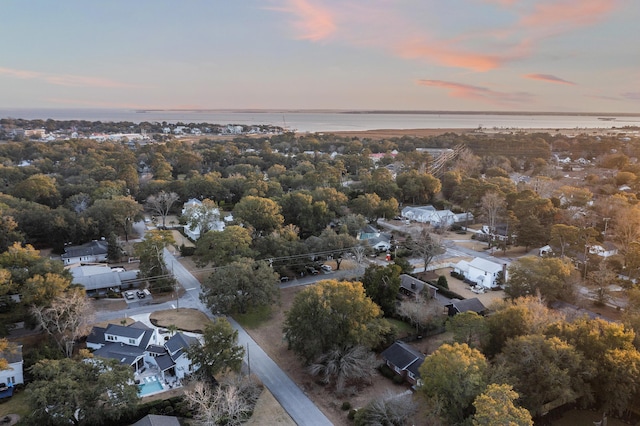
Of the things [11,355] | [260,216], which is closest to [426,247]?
[260,216]

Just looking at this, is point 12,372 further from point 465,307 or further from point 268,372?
point 465,307

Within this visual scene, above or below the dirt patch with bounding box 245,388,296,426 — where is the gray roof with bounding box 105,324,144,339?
above

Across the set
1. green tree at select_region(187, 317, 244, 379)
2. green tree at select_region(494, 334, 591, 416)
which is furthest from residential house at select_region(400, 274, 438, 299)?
green tree at select_region(187, 317, 244, 379)

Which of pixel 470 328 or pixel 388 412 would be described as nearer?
pixel 388 412

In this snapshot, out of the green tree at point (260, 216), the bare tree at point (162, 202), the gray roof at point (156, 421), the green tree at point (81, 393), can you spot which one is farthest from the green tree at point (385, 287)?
the bare tree at point (162, 202)

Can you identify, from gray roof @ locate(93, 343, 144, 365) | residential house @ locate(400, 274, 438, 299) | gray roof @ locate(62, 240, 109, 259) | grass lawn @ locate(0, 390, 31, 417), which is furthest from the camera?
gray roof @ locate(62, 240, 109, 259)

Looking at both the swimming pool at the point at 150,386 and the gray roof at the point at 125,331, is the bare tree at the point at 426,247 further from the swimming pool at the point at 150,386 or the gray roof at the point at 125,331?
the gray roof at the point at 125,331

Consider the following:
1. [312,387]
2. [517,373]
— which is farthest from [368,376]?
[517,373]

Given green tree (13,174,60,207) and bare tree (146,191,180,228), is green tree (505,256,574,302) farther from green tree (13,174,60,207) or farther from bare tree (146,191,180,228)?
green tree (13,174,60,207)
